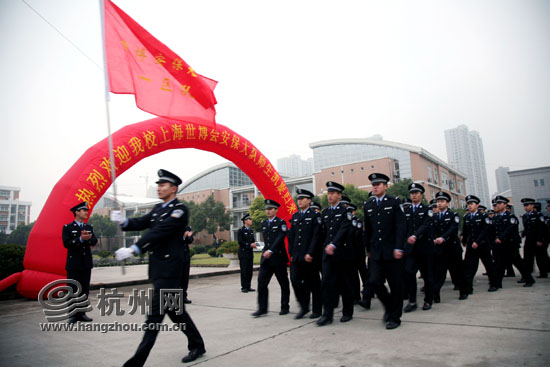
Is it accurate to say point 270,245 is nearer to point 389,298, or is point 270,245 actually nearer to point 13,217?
point 389,298

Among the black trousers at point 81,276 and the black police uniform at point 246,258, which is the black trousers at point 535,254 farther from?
the black trousers at point 81,276

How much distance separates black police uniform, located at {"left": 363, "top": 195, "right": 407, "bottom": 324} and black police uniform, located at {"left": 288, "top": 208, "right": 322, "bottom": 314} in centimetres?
78

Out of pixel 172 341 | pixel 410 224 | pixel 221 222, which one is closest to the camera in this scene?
pixel 172 341

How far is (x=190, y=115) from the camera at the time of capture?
645 centimetres

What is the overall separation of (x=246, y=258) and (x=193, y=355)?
17.6 ft

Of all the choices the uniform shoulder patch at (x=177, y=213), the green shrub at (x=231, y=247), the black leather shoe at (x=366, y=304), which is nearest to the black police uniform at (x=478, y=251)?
the black leather shoe at (x=366, y=304)

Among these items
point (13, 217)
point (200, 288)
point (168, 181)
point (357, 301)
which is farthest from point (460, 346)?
point (13, 217)

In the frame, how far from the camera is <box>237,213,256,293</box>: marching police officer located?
27.0ft

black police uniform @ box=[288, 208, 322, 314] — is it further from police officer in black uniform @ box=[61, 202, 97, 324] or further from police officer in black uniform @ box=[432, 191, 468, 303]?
police officer in black uniform @ box=[61, 202, 97, 324]

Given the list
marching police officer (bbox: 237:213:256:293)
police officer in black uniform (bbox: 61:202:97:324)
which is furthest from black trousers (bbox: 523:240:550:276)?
police officer in black uniform (bbox: 61:202:97:324)

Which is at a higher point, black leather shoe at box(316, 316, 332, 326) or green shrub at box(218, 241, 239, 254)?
green shrub at box(218, 241, 239, 254)

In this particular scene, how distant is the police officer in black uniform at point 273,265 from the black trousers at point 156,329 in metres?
1.95

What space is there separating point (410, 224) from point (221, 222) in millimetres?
51767

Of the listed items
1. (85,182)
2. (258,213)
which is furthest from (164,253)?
(258,213)
